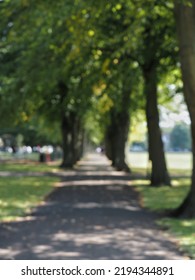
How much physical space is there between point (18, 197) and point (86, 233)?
7.85m

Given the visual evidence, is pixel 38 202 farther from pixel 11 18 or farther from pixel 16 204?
pixel 11 18

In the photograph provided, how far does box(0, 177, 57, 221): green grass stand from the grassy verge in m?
3.41

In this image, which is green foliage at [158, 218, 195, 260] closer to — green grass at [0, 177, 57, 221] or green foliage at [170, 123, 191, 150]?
green grass at [0, 177, 57, 221]

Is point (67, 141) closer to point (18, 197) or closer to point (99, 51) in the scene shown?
point (99, 51)

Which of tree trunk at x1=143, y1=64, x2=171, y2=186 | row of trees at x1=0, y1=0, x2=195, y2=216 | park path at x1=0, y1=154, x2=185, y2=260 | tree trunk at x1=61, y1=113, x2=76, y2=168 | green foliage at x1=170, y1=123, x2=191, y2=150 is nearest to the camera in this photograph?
park path at x1=0, y1=154, x2=185, y2=260

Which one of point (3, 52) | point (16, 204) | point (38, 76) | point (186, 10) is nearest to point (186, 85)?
point (186, 10)

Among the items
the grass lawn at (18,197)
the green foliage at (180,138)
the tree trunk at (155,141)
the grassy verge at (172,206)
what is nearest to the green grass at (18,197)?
the grass lawn at (18,197)

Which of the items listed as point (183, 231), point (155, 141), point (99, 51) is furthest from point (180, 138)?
point (183, 231)

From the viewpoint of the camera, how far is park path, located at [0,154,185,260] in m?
9.33

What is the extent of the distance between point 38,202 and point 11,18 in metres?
6.36

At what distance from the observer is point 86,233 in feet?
38.0

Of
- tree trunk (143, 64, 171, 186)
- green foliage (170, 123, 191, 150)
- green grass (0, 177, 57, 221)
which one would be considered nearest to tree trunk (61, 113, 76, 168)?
green grass (0, 177, 57, 221)

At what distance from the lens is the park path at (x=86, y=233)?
9328 mm

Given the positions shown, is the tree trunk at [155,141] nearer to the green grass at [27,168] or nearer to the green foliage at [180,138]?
the green grass at [27,168]
